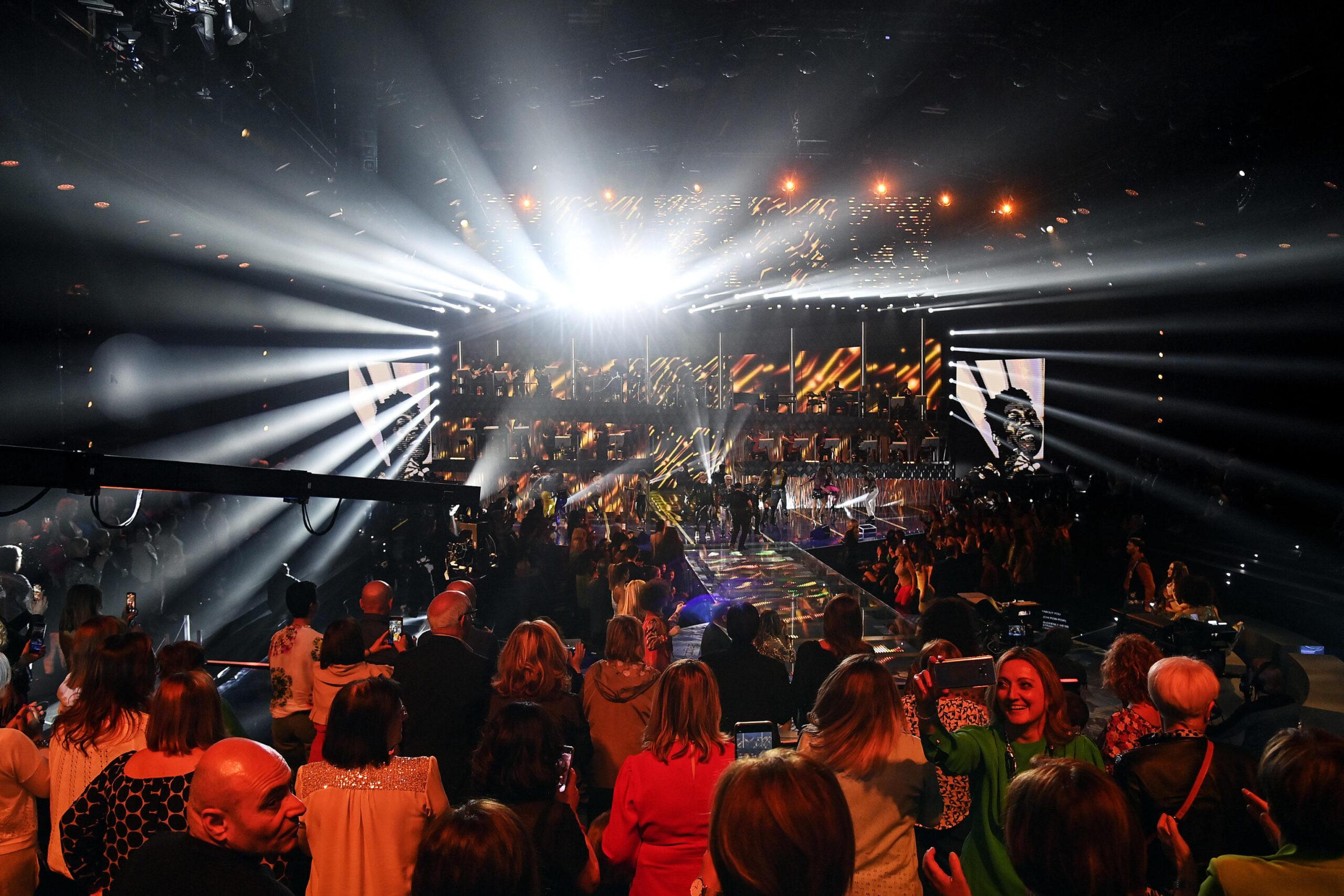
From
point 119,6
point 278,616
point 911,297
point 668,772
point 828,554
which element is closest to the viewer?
point 668,772

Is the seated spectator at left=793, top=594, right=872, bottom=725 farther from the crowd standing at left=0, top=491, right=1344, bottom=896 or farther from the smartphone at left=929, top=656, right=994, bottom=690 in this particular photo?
the smartphone at left=929, top=656, right=994, bottom=690

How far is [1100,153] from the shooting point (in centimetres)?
935

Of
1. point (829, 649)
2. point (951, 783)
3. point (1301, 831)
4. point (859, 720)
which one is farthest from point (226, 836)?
point (829, 649)

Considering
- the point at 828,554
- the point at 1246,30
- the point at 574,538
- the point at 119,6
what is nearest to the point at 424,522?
the point at 574,538

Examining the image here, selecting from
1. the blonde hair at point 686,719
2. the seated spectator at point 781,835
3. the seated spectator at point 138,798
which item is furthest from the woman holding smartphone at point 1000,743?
the seated spectator at point 138,798

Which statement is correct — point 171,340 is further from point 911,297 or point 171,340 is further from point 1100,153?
point 911,297

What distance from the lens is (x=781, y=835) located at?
1.40 meters

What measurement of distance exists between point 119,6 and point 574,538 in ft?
19.8

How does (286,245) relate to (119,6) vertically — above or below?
below

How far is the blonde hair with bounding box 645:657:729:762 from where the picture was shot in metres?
2.22

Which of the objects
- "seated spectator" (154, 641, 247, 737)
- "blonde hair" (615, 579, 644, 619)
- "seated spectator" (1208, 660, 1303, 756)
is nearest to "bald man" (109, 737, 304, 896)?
"seated spectator" (154, 641, 247, 737)

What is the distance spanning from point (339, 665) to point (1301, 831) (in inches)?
119

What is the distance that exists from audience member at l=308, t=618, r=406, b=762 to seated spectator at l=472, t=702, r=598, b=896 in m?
1.37

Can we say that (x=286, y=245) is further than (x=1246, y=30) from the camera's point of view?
Yes
